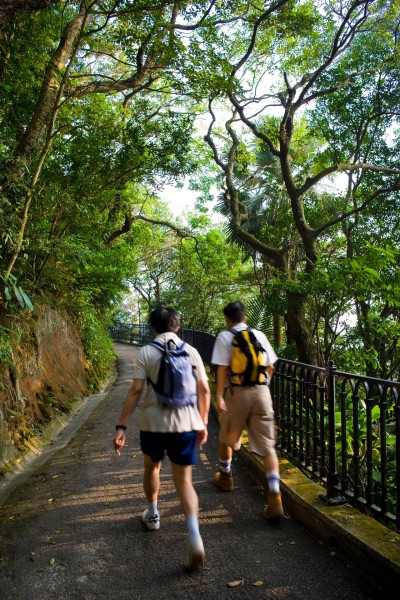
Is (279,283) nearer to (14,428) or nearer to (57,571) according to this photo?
(14,428)

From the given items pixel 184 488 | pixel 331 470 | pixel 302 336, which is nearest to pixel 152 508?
pixel 184 488

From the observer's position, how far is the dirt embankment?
562 centimetres

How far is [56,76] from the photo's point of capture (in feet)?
22.6

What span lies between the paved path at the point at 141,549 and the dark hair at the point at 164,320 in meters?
1.61

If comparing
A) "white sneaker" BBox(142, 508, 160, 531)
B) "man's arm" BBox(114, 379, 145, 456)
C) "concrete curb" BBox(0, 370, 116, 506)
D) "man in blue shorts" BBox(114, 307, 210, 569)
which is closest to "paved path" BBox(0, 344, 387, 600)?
"white sneaker" BBox(142, 508, 160, 531)

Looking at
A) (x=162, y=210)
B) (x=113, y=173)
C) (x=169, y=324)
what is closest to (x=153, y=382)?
(x=169, y=324)

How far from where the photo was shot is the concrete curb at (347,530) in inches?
107

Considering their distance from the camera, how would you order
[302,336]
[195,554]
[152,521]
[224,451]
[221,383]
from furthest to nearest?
[302,336] < [224,451] < [221,383] < [152,521] < [195,554]

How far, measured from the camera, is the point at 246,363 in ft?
12.6

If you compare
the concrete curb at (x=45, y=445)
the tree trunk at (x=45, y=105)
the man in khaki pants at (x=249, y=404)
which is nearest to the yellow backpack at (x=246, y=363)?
the man in khaki pants at (x=249, y=404)

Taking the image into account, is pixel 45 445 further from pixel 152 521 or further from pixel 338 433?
pixel 338 433

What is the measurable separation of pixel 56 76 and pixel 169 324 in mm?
5379

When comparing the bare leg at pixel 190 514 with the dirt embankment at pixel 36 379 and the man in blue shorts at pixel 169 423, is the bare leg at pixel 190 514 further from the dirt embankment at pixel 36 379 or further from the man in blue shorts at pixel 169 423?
the dirt embankment at pixel 36 379

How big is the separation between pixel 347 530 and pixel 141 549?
1483mm
